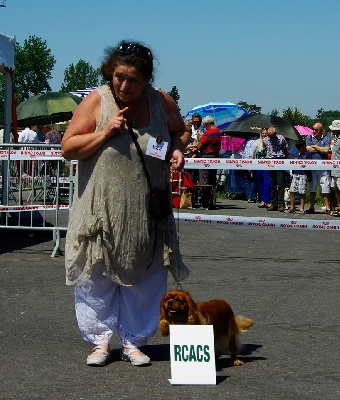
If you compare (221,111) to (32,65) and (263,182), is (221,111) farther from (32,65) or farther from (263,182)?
(32,65)

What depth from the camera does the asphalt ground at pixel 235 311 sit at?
5301 millimetres

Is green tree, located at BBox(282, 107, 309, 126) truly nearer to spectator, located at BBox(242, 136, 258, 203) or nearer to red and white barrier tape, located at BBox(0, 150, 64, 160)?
spectator, located at BBox(242, 136, 258, 203)

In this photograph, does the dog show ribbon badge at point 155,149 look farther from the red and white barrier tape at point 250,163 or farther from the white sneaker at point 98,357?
the red and white barrier tape at point 250,163

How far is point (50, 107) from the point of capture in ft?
87.1

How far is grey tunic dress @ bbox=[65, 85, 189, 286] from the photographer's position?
18.7ft

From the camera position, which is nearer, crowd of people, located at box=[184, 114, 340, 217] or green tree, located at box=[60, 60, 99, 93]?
crowd of people, located at box=[184, 114, 340, 217]

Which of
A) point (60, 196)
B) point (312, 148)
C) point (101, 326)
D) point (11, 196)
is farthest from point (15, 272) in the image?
point (312, 148)

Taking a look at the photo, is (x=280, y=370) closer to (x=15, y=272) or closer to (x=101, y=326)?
(x=101, y=326)

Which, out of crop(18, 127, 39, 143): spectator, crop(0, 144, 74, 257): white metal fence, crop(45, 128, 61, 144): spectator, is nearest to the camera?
crop(0, 144, 74, 257): white metal fence

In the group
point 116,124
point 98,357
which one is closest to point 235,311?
point 98,357

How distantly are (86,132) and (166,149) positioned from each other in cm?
49

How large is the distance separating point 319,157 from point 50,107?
32.8ft

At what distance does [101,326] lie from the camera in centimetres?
588

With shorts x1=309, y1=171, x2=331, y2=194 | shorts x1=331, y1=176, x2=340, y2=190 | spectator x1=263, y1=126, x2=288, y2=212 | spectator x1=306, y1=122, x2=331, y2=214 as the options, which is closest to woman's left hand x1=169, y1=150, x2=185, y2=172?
shorts x1=331, y1=176, x2=340, y2=190
